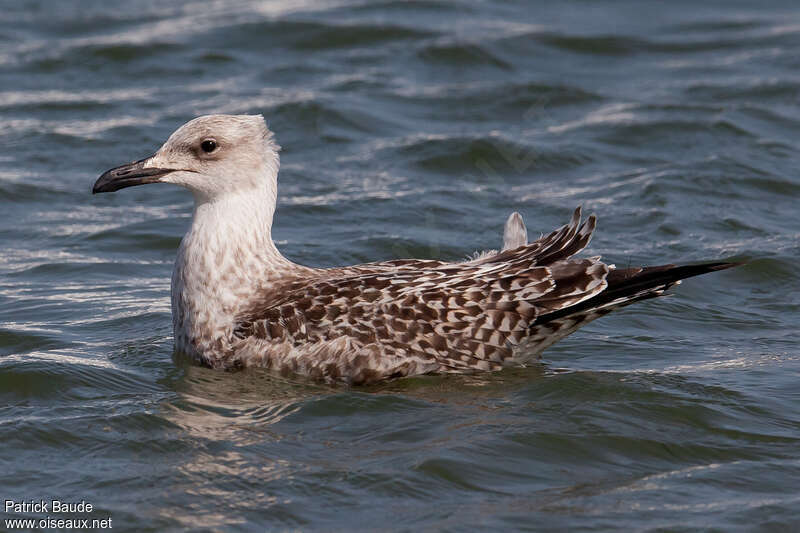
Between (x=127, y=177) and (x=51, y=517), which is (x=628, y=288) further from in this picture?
(x=51, y=517)

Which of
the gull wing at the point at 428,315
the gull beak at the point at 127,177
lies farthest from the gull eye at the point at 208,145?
the gull wing at the point at 428,315

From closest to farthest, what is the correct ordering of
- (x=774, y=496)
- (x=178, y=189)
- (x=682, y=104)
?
(x=774, y=496)
(x=178, y=189)
(x=682, y=104)

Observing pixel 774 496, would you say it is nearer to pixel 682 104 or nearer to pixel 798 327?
pixel 798 327

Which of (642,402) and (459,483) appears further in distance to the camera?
(642,402)

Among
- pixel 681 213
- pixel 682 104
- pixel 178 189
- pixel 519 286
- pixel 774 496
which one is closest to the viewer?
pixel 774 496

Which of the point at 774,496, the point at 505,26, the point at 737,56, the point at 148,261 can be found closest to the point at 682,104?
the point at 737,56

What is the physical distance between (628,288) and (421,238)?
4297 millimetres

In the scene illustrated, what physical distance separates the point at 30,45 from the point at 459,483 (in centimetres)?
1312

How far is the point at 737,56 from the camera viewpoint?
66.0 feet

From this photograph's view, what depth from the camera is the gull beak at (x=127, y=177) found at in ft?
32.6

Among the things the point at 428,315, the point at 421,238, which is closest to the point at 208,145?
the point at 428,315

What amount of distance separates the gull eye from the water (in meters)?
1.52

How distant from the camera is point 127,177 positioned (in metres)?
9.93

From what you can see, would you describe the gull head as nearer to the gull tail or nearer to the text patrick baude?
the gull tail
